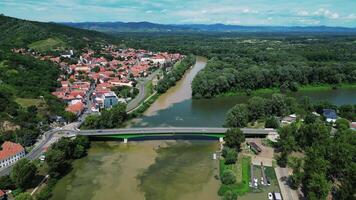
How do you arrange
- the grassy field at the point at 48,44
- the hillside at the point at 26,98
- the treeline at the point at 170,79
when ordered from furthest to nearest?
the grassy field at the point at 48,44
the treeline at the point at 170,79
the hillside at the point at 26,98

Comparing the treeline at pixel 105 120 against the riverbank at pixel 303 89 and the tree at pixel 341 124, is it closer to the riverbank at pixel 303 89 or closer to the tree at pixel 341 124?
the riverbank at pixel 303 89

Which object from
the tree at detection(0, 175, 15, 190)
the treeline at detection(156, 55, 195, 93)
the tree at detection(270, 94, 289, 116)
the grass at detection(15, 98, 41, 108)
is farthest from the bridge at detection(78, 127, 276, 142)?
A: the treeline at detection(156, 55, 195, 93)

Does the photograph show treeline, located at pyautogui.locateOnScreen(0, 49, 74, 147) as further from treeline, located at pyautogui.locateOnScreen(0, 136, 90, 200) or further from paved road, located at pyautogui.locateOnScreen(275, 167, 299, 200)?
paved road, located at pyautogui.locateOnScreen(275, 167, 299, 200)

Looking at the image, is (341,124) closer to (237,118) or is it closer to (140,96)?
(237,118)

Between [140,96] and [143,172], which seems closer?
[143,172]

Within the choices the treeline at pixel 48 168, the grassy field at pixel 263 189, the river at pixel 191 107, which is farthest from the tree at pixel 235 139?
the treeline at pixel 48 168

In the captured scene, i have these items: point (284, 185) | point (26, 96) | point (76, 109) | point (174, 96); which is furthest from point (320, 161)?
point (26, 96)
